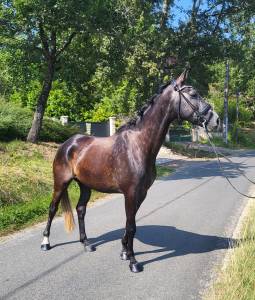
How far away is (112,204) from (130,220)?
5.47 meters

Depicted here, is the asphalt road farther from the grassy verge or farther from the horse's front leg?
the grassy verge

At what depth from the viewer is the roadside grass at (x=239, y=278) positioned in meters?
4.84

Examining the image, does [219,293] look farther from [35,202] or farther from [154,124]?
[35,202]

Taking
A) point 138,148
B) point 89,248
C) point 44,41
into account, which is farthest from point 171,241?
point 44,41

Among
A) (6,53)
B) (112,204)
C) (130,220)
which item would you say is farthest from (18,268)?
(6,53)

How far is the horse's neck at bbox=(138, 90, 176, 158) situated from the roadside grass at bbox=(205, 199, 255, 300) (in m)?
1.82

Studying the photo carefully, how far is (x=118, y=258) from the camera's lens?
7008 millimetres

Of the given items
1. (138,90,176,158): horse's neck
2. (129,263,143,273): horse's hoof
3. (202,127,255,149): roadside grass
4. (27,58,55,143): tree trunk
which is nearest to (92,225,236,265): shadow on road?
(129,263,143,273): horse's hoof

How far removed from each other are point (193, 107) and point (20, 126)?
47.5 ft

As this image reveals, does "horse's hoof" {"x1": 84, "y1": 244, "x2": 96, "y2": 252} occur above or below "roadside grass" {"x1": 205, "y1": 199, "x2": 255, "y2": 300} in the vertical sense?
below

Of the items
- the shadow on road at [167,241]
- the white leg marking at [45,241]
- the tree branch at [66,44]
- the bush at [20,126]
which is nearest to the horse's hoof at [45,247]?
the white leg marking at [45,241]

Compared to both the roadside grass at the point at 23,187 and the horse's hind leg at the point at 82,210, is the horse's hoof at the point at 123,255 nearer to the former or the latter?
the horse's hind leg at the point at 82,210

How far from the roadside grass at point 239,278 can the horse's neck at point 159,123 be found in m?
1.82

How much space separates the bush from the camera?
61.6 ft
